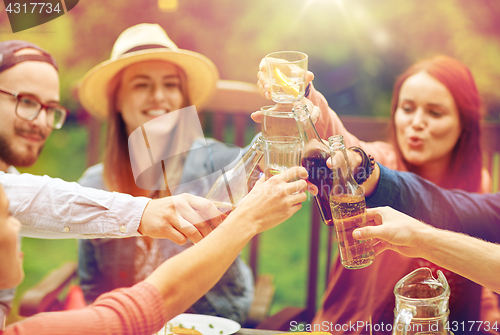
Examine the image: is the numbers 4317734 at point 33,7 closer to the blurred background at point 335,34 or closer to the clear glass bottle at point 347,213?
the blurred background at point 335,34

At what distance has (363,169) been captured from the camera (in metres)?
0.73

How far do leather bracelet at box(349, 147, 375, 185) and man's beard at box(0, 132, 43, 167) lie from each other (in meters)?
0.77

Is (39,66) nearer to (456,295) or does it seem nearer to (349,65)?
(456,295)

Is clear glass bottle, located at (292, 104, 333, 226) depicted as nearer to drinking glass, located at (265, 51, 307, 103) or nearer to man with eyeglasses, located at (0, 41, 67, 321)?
drinking glass, located at (265, 51, 307, 103)

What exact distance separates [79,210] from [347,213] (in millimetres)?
452

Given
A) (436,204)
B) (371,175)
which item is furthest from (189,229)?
(436,204)

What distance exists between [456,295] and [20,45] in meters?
1.16

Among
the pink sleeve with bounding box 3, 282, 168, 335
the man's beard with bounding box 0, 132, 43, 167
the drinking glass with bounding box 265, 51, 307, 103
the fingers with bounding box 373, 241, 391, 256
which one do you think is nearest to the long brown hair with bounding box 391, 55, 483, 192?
the fingers with bounding box 373, 241, 391, 256

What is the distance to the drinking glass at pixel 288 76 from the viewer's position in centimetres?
62

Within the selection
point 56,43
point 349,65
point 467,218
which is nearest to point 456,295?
point 467,218

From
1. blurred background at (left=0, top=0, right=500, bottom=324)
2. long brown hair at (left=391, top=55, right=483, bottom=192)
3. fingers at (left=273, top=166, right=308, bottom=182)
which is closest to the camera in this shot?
fingers at (left=273, top=166, right=308, bottom=182)

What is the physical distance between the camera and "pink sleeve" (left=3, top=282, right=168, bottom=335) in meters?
0.44

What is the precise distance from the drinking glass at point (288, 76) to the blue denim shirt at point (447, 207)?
0.90 ft

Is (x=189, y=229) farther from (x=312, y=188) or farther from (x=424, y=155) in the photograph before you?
(x=424, y=155)
